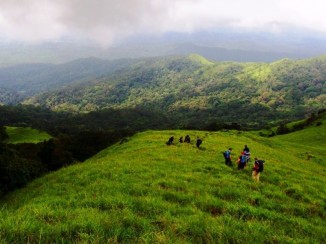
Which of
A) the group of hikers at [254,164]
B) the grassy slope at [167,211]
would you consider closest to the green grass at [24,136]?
the group of hikers at [254,164]

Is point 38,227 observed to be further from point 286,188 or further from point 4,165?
point 4,165

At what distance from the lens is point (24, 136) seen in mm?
159250

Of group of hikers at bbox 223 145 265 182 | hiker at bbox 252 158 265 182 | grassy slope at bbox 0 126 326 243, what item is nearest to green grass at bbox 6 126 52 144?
group of hikers at bbox 223 145 265 182

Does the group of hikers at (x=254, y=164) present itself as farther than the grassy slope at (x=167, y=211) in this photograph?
Yes

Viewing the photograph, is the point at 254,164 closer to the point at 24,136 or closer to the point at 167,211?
the point at 167,211

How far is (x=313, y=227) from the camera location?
13.1m

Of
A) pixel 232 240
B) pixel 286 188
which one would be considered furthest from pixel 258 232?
pixel 286 188

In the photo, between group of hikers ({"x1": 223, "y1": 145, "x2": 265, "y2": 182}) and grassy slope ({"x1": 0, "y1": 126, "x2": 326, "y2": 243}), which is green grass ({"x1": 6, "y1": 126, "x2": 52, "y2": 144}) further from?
grassy slope ({"x1": 0, "y1": 126, "x2": 326, "y2": 243})

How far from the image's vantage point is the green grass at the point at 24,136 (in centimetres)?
15051

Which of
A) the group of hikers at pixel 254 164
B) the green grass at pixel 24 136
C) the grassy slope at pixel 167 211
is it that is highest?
the grassy slope at pixel 167 211

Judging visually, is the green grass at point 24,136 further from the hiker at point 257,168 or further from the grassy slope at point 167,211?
the grassy slope at point 167,211

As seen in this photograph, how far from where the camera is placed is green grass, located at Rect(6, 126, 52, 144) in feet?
494

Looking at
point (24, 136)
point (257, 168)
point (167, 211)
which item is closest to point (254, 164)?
point (257, 168)

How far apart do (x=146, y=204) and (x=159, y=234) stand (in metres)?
4.27
